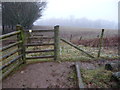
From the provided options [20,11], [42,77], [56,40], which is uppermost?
[20,11]

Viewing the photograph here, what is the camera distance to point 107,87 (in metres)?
3.13

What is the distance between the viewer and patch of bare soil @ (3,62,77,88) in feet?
10.7

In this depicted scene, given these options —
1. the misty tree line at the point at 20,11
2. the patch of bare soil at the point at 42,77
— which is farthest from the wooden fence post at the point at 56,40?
the misty tree line at the point at 20,11

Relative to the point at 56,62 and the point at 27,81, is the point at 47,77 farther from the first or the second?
the point at 56,62

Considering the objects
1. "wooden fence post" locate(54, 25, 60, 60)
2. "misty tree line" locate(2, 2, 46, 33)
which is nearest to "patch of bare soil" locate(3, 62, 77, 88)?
"wooden fence post" locate(54, 25, 60, 60)

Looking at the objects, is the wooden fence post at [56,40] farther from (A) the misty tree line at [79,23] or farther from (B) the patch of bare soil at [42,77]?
(A) the misty tree line at [79,23]

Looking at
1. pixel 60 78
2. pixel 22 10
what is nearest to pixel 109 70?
pixel 60 78

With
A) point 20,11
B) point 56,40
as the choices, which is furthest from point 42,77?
point 20,11

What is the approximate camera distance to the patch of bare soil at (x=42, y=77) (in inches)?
128

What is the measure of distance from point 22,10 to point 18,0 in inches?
62.6

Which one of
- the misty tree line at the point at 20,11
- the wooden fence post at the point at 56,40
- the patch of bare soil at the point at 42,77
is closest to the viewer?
the patch of bare soil at the point at 42,77

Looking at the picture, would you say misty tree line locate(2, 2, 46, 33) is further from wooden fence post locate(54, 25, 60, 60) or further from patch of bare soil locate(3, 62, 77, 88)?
patch of bare soil locate(3, 62, 77, 88)

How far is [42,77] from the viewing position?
3611 millimetres

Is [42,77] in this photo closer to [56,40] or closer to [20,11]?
[56,40]
